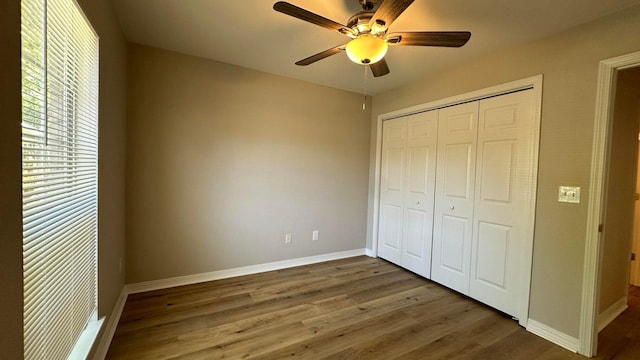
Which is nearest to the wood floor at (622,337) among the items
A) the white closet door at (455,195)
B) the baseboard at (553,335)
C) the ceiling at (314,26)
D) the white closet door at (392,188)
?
the baseboard at (553,335)

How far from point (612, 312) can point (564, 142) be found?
5.64 ft

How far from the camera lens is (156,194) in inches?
106

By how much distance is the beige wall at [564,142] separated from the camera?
191cm

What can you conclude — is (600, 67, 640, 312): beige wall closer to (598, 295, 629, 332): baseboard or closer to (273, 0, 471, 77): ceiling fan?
(598, 295, 629, 332): baseboard

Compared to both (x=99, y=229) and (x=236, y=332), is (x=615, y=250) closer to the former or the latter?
(x=236, y=332)

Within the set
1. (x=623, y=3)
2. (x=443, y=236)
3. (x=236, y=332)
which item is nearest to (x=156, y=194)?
(x=236, y=332)

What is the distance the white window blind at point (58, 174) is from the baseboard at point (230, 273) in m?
1.03

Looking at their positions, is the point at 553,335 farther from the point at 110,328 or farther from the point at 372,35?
the point at 110,328

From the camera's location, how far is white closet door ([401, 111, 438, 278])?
3.14 metres

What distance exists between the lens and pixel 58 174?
122 cm

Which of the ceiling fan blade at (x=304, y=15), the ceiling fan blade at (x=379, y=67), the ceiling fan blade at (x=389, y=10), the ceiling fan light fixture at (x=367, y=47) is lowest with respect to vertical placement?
the ceiling fan light fixture at (x=367, y=47)

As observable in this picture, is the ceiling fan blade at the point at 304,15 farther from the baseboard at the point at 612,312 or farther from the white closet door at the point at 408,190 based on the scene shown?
the baseboard at the point at 612,312

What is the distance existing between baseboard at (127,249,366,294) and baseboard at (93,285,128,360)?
0.20 metres

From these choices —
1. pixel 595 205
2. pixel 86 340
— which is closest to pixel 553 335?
pixel 595 205
